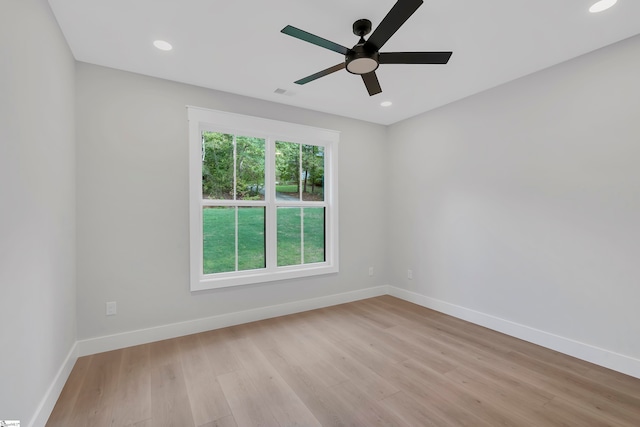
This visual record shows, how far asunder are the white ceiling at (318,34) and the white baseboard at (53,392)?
260cm

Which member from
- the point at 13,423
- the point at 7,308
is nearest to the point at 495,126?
the point at 7,308

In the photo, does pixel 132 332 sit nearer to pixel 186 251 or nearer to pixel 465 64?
pixel 186 251

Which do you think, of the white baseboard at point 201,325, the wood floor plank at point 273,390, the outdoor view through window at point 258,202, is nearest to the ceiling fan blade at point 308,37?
the outdoor view through window at point 258,202

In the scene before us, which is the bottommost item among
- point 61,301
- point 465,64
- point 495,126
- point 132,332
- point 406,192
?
point 132,332

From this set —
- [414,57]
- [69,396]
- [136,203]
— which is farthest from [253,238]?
[414,57]

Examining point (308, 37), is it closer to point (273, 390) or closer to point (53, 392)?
point (273, 390)

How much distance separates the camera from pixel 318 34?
2264 millimetres

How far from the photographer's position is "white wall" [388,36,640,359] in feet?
7.75

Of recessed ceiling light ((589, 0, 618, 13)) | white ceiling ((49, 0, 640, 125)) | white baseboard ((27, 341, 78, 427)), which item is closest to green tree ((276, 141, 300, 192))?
white ceiling ((49, 0, 640, 125))

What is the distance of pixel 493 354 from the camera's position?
2662mm

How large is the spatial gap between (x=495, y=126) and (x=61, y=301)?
4.45 meters

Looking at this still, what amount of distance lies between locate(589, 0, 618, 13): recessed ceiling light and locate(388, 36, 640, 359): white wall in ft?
2.21

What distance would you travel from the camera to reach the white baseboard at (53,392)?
1677 millimetres

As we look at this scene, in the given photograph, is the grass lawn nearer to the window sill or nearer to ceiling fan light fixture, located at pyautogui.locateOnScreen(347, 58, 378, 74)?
the window sill
